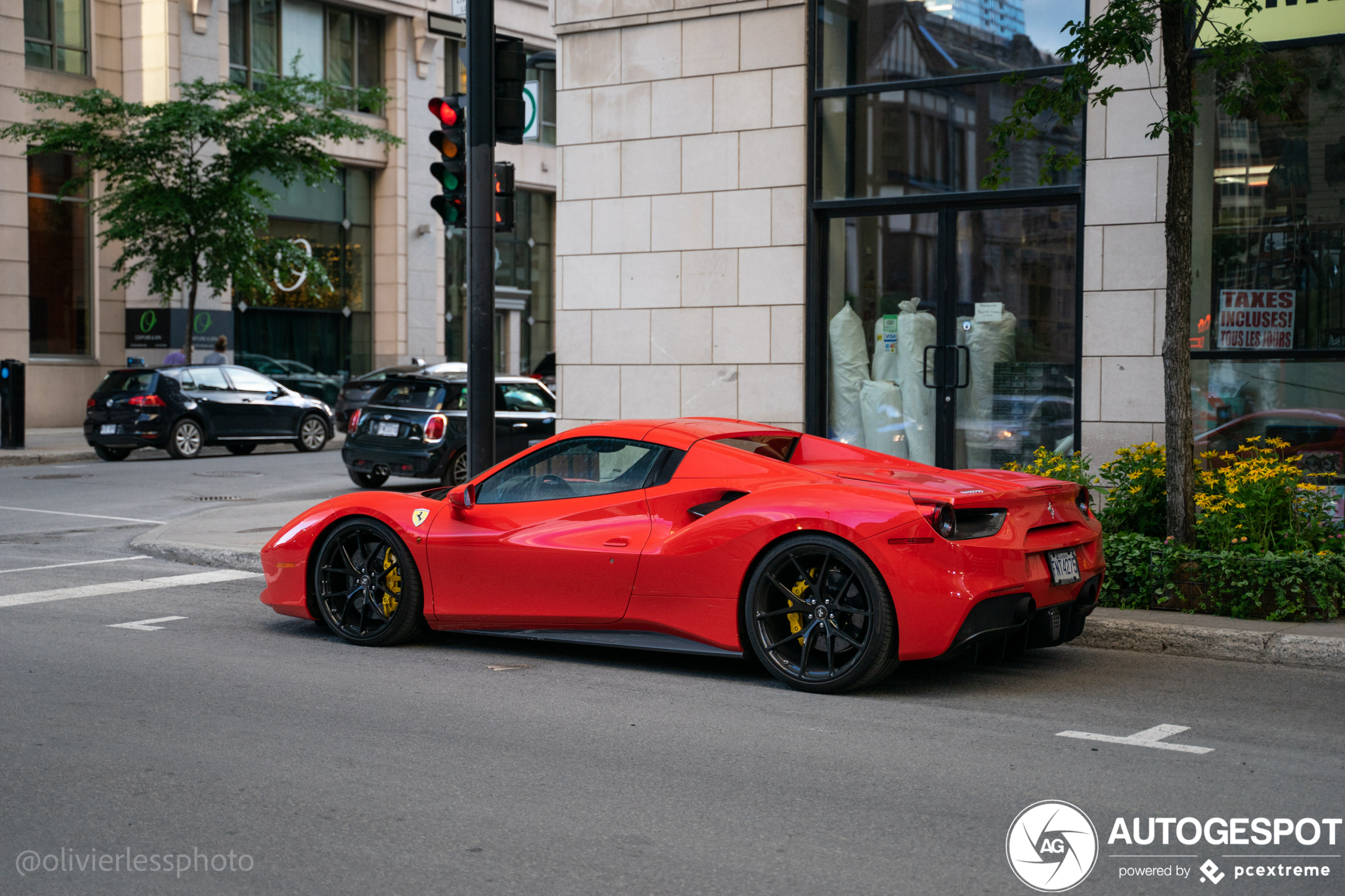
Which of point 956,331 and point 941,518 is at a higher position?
point 956,331

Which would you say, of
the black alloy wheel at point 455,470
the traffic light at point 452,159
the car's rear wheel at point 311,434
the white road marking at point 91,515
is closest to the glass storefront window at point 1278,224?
the traffic light at point 452,159

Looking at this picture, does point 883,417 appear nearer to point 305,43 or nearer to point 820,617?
point 820,617

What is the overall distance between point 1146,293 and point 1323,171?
1470 millimetres

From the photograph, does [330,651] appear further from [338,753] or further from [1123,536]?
Answer: [1123,536]

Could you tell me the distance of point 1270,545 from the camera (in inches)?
316

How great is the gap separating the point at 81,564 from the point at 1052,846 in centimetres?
875

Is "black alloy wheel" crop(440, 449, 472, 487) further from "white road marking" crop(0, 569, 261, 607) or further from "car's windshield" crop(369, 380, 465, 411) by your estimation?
"white road marking" crop(0, 569, 261, 607)

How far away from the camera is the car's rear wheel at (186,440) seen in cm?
2159

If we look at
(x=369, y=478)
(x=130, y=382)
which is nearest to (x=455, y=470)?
(x=369, y=478)

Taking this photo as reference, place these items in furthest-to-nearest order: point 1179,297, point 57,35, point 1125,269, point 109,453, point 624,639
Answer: point 57,35 < point 109,453 < point 1125,269 < point 1179,297 < point 624,639

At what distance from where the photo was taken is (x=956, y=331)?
1134 cm

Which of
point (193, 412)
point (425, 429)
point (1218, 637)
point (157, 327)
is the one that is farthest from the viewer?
point (157, 327)

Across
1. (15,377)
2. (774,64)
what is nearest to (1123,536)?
(774,64)

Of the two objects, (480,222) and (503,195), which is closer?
(480,222)
